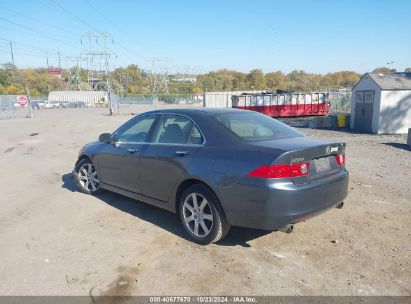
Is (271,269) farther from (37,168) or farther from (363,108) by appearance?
(363,108)

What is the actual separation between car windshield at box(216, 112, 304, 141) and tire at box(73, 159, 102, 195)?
9.50 ft

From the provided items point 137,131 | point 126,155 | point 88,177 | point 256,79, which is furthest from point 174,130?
point 256,79

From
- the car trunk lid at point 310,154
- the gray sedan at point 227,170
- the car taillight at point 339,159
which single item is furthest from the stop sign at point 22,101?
the car taillight at point 339,159

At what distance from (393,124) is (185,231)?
16.1 metres

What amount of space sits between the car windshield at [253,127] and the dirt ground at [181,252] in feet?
4.16

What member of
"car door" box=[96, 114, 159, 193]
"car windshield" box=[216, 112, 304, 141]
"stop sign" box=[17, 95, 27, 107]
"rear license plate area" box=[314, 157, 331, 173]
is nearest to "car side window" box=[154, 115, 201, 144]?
"car door" box=[96, 114, 159, 193]

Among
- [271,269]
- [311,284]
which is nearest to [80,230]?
[271,269]

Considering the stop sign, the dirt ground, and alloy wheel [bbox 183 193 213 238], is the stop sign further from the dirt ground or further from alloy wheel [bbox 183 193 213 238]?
alloy wheel [bbox 183 193 213 238]

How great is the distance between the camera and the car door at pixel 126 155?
4.96m

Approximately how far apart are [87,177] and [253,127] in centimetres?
345

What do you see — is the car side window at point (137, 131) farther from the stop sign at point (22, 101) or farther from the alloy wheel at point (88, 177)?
the stop sign at point (22, 101)

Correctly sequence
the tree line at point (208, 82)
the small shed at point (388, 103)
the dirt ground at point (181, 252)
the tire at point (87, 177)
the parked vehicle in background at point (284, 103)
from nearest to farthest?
the dirt ground at point (181, 252)
the tire at point (87, 177)
the small shed at point (388, 103)
the parked vehicle in background at point (284, 103)
the tree line at point (208, 82)

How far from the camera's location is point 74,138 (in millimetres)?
15258

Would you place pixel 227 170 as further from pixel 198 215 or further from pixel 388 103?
pixel 388 103
